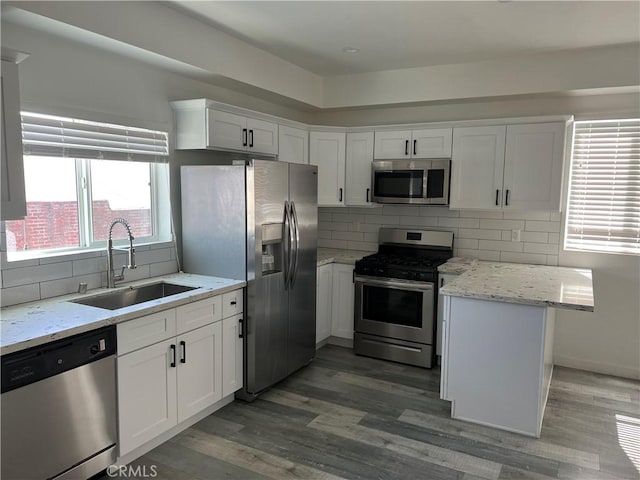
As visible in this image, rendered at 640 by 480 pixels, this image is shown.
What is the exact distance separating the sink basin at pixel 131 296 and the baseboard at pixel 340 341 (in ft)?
6.47

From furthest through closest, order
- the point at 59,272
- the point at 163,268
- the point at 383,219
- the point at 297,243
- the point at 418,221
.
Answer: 1. the point at 383,219
2. the point at 418,221
3. the point at 297,243
4. the point at 163,268
5. the point at 59,272

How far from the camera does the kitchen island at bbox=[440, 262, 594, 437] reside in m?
2.91

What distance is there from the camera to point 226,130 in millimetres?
3484

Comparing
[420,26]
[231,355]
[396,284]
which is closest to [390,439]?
[231,355]

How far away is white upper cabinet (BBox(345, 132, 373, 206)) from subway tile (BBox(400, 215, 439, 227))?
1.55 ft

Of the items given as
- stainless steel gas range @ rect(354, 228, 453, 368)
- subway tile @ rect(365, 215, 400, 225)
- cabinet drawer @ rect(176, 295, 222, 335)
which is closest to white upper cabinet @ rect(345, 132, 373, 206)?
subway tile @ rect(365, 215, 400, 225)

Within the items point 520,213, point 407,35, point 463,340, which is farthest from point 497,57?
point 463,340

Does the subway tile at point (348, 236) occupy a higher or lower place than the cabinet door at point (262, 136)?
lower

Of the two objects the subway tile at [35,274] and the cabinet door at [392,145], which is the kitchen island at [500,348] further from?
the subway tile at [35,274]

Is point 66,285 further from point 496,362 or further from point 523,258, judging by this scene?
point 523,258

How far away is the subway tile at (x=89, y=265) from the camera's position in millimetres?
2865

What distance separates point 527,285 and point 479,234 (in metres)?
1.29

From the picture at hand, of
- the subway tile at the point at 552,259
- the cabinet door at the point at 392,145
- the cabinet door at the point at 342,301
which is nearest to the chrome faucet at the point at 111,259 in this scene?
the cabinet door at the point at 342,301

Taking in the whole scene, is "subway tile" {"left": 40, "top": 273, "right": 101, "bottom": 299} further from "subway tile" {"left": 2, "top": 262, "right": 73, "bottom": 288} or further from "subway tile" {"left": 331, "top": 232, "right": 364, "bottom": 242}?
"subway tile" {"left": 331, "top": 232, "right": 364, "bottom": 242}
